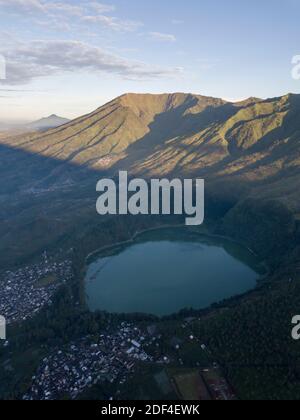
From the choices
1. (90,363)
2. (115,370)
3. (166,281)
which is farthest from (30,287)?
(115,370)

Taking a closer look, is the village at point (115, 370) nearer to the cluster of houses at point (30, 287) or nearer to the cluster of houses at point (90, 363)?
the cluster of houses at point (90, 363)

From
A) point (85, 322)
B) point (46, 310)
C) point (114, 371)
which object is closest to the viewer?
point (114, 371)

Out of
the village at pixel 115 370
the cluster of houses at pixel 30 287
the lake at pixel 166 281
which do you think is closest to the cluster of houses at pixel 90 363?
the village at pixel 115 370

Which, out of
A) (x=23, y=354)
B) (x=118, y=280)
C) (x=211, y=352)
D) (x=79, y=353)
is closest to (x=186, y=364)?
Answer: (x=211, y=352)

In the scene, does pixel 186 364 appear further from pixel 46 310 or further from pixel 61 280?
pixel 61 280

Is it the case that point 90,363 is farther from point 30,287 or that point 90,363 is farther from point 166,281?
point 166,281
